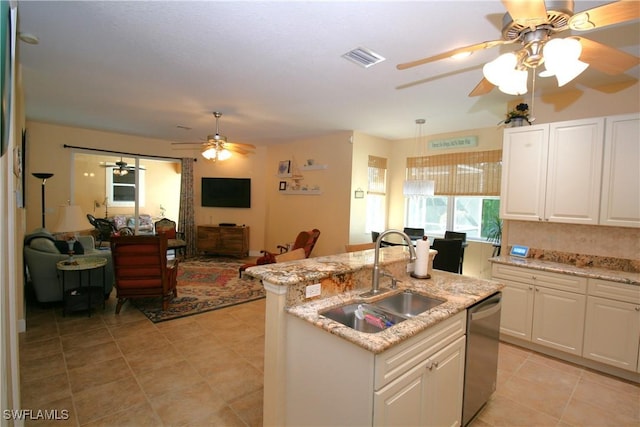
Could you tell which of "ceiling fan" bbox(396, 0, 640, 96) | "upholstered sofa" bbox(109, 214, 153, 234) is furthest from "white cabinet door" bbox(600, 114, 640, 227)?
"upholstered sofa" bbox(109, 214, 153, 234)

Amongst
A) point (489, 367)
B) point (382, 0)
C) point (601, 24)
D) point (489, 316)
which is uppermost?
point (382, 0)

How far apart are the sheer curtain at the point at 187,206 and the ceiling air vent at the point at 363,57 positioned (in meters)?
5.98

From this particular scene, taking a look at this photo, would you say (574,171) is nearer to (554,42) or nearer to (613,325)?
(613,325)

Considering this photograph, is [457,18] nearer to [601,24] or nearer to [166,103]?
[601,24]

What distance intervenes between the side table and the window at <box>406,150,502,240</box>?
5397 mm

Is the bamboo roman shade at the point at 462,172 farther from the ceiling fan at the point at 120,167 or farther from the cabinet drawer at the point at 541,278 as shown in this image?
the ceiling fan at the point at 120,167

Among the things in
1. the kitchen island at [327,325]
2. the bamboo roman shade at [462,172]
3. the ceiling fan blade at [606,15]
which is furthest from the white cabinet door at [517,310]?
the ceiling fan blade at [606,15]

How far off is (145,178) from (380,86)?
6555 millimetres

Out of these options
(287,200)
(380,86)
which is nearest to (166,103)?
(380,86)

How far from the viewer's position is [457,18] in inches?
83.3

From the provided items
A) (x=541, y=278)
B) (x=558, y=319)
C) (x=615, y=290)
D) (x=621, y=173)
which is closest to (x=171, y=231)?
(x=541, y=278)

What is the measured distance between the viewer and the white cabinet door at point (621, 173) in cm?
278

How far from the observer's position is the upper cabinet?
2826 millimetres

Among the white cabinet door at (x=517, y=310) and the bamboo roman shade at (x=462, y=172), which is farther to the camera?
the bamboo roman shade at (x=462, y=172)
